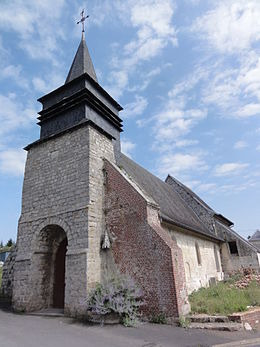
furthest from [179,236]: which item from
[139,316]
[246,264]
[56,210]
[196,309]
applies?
[246,264]

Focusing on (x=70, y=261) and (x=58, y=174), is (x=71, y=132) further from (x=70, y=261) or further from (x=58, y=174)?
(x=70, y=261)

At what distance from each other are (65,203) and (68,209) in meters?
0.31

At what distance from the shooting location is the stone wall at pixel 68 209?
7901 mm

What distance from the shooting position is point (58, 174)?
32.2 ft

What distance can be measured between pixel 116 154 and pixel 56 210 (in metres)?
3.78

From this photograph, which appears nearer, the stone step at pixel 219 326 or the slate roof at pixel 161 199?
the stone step at pixel 219 326

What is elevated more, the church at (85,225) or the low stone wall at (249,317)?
the church at (85,225)

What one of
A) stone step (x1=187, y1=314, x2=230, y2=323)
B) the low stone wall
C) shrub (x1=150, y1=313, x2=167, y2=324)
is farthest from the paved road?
stone step (x1=187, y1=314, x2=230, y2=323)

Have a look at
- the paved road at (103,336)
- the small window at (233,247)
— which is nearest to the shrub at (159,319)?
the paved road at (103,336)

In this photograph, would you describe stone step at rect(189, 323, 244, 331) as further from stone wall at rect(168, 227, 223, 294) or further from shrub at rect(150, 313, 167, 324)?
stone wall at rect(168, 227, 223, 294)

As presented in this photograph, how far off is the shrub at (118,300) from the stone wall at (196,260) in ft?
10.9

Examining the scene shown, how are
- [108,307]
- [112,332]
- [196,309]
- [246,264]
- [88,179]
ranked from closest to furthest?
[112,332]
[108,307]
[196,309]
[88,179]
[246,264]

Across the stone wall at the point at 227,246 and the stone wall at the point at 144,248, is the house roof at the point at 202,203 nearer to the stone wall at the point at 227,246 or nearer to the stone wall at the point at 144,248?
the stone wall at the point at 227,246

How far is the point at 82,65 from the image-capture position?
1257 cm
